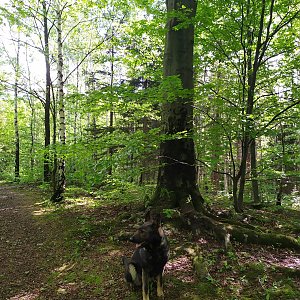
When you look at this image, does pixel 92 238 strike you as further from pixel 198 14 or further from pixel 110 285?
pixel 198 14

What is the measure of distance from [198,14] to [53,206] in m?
8.75

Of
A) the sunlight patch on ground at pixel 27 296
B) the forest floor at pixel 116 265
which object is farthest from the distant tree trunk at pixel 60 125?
the sunlight patch on ground at pixel 27 296

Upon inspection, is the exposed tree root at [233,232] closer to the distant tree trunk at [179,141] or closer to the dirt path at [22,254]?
the distant tree trunk at [179,141]

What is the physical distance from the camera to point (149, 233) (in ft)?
10.4

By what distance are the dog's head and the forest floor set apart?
107 centimetres

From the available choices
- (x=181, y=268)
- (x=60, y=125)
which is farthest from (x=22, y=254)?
(x=60, y=125)

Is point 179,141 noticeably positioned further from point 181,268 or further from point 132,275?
point 132,275

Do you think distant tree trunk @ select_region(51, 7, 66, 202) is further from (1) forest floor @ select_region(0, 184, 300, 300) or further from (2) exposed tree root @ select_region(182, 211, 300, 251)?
(2) exposed tree root @ select_region(182, 211, 300, 251)

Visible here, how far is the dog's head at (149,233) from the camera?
313cm

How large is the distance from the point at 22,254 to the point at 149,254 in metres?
4.16

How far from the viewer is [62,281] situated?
4.52 metres

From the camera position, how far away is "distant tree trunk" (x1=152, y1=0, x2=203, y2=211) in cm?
670

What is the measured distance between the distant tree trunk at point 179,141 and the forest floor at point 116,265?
40.3 inches

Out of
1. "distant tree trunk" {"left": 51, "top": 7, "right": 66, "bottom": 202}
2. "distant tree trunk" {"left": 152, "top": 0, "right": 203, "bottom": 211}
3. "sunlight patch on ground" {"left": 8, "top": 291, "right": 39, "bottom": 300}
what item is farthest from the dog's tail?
"distant tree trunk" {"left": 51, "top": 7, "right": 66, "bottom": 202}
